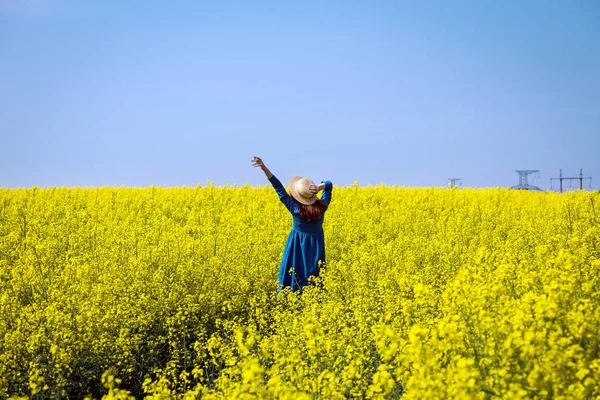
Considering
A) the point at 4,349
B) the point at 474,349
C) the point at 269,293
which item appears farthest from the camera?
the point at 269,293

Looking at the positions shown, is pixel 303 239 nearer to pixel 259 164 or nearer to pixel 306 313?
pixel 259 164

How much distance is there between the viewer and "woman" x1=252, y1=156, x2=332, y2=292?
7176 mm

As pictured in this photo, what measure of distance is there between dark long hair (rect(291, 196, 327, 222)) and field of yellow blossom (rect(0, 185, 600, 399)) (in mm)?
775

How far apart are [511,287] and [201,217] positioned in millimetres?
10010

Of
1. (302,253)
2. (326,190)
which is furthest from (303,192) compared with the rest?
(302,253)

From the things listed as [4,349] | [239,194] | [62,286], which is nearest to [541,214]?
[239,194]

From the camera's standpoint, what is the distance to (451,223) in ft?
41.7

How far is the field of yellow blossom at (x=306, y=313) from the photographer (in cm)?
296

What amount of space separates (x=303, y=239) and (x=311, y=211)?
0.40 metres

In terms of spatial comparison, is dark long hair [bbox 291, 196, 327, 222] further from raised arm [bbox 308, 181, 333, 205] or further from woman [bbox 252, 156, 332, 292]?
raised arm [bbox 308, 181, 333, 205]

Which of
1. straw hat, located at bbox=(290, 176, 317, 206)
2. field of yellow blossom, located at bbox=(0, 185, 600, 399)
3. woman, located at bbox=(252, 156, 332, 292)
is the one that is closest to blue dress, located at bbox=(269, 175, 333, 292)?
woman, located at bbox=(252, 156, 332, 292)

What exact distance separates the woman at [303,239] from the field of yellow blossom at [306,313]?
11.8 inches

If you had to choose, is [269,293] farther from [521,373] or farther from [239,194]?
[239,194]

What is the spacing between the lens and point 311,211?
723 cm
